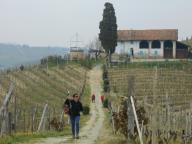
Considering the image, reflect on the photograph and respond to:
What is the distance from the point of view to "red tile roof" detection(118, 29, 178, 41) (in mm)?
92688

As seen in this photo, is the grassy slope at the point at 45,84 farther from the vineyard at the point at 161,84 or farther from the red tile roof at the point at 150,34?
the red tile roof at the point at 150,34

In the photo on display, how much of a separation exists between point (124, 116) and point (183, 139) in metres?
3.17

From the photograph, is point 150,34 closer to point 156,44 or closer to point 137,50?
point 156,44

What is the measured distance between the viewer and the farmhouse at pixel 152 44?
9131 centimetres

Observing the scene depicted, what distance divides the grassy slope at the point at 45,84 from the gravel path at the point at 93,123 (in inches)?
42.8

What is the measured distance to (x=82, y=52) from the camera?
94.7 metres

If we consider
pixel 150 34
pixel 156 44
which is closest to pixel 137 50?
pixel 156 44

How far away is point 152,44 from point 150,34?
1.80 m

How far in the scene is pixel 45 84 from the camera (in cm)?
6178

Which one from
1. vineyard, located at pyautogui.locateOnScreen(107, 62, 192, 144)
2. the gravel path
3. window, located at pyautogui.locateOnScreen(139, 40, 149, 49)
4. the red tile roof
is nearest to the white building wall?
window, located at pyautogui.locateOnScreen(139, 40, 149, 49)

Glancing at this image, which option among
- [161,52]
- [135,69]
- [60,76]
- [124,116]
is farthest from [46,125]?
[161,52]

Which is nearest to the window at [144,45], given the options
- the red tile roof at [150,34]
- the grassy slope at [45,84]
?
the red tile roof at [150,34]

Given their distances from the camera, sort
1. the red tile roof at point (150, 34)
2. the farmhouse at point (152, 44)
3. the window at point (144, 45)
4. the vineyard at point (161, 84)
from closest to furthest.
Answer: the vineyard at point (161, 84) → the farmhouse at point (152, 44) → the red tile roof at point (150, 34) → the window at point (144, 45)

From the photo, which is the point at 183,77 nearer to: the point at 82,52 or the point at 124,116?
the point at 82,52
